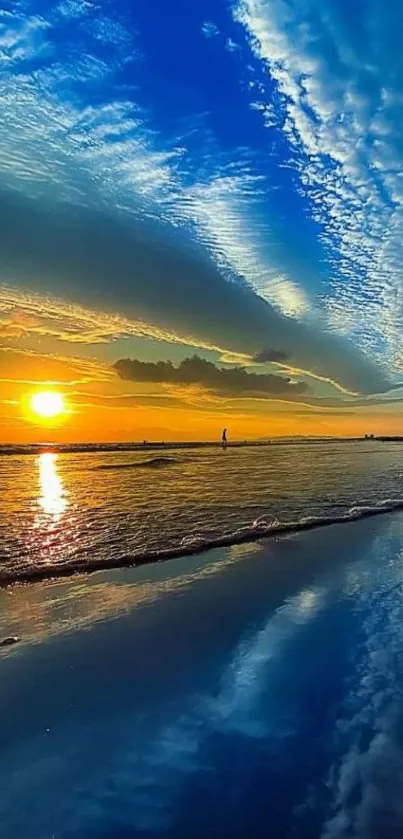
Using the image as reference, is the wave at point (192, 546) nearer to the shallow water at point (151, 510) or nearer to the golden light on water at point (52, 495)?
the shallow water at point (151, 510)

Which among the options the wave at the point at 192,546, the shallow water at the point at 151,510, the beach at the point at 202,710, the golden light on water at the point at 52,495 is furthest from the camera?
the golden light on water at the point at 52,495

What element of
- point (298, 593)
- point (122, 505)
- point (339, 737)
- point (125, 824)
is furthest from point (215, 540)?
point (125, 824)

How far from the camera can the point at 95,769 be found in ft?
12.4

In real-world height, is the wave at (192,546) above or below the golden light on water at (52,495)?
below

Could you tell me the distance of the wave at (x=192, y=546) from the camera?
30.4ft

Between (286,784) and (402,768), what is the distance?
0.88 meters

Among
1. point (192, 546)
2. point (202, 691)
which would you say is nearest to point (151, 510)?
point (192, 546)

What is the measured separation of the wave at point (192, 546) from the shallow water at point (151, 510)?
0.09 ft

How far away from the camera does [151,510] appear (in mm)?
16078

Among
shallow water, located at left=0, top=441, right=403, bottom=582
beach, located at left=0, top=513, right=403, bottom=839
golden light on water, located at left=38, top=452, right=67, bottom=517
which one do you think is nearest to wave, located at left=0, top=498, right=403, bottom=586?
shallow water, located at left=0, top=441, right=403, bottom=582

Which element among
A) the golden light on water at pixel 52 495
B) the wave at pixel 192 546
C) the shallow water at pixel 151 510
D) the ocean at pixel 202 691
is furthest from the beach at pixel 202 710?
the golden light on water at pixel 52 495

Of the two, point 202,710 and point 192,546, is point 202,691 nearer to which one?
point 202,710

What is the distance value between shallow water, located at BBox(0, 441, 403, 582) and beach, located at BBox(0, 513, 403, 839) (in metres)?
2.18

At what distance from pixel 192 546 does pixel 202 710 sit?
22.3 ft
